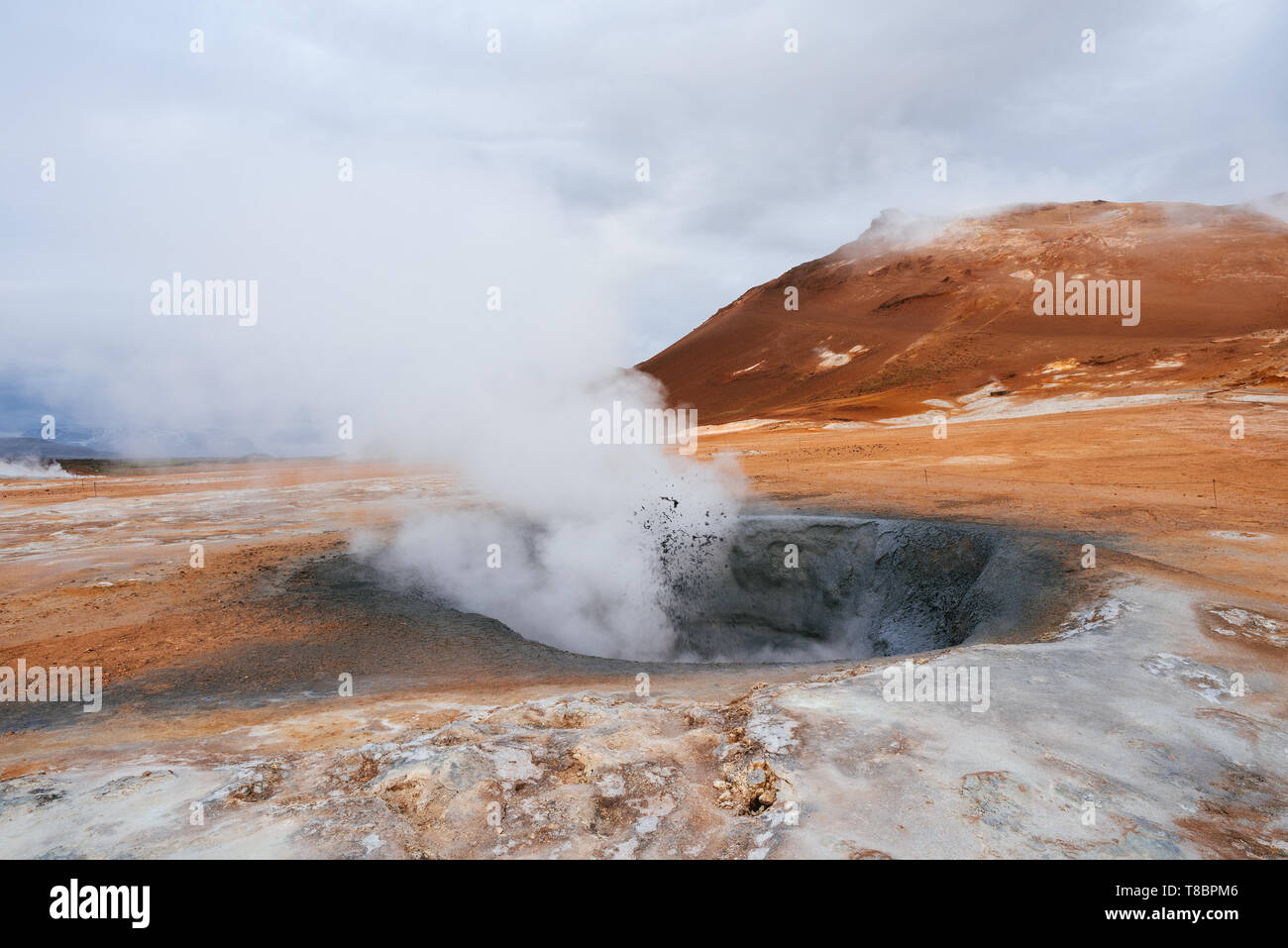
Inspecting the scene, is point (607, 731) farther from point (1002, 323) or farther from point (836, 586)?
point (1002, 323)

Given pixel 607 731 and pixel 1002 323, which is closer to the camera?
pixel 607 731

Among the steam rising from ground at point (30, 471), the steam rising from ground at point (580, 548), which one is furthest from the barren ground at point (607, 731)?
the steam rising from ground at point (30, 471)

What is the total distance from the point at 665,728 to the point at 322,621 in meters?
5.06

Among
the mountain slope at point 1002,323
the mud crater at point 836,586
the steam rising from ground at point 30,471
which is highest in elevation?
the mountain slope at point 1002,323

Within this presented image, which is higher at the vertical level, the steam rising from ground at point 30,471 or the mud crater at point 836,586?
the steam rising from ground at point 30,471

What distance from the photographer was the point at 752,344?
58719 mm

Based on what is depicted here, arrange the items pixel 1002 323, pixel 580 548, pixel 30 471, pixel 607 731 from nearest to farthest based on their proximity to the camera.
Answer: pixel 607 731
pixel 580 548
pixel 30 471
pixel 1002 323

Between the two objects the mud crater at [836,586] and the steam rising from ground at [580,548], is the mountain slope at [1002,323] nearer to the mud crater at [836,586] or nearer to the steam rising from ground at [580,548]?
the mud crater at [836,586]

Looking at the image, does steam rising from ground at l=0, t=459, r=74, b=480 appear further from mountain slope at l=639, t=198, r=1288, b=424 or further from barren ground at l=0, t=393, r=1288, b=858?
mountain slope at l=639, t=198, r=1288, b=424

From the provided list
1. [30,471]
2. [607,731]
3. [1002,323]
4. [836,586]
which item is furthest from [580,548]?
[1002,323]

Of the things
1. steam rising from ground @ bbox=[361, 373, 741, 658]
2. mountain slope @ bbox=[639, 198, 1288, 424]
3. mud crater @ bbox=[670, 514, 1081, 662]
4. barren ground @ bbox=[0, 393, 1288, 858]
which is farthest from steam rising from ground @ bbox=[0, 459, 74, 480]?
mountain slope @ bbox=[639, 198, 1288, 424]

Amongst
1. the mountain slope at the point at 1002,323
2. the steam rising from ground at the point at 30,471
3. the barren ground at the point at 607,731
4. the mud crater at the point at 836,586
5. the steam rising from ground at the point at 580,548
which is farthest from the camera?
the mountain slope at the point at 1002,323
